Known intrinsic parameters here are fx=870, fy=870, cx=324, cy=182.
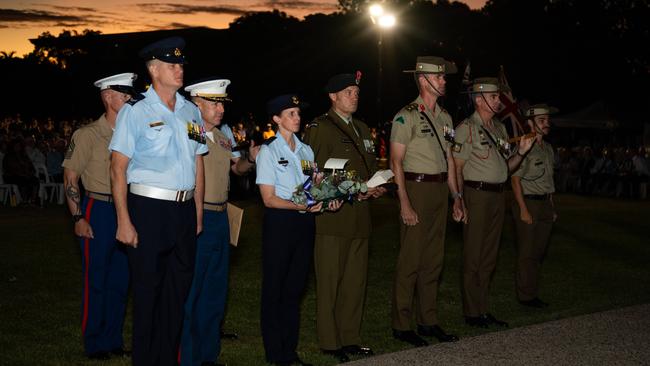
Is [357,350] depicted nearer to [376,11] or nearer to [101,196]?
[101,196]

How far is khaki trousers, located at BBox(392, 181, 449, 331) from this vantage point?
27.6 ft

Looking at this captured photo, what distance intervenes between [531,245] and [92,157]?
219 inches

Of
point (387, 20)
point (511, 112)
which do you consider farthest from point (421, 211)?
point (387, 20)

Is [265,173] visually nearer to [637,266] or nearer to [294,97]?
[294,97]

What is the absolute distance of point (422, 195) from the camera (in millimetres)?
8406

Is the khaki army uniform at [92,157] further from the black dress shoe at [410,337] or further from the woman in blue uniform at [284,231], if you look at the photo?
the black dress shoe at [410,337]

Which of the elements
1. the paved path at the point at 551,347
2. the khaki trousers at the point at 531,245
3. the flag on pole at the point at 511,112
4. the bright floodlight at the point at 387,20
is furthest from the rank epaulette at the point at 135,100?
the bright floodlight at the point at 387,20

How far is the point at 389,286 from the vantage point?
38.5 feet

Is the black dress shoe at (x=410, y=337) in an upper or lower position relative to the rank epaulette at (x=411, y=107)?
lower

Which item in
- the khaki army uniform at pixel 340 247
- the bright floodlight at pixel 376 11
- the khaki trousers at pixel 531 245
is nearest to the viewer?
the khaki army uniform at pixel 340 247

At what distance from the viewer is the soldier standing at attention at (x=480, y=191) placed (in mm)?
9289

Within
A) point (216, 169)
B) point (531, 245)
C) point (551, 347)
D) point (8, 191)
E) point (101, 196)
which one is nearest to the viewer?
point (216, 169)

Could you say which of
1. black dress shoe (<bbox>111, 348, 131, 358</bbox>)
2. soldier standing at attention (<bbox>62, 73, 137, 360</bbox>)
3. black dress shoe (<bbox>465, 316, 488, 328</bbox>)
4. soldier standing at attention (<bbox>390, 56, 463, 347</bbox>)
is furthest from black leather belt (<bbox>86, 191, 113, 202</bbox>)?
black dress shoe (<bbox>465, 316, 488, 328</bbox>)

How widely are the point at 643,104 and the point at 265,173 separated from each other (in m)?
58.7
